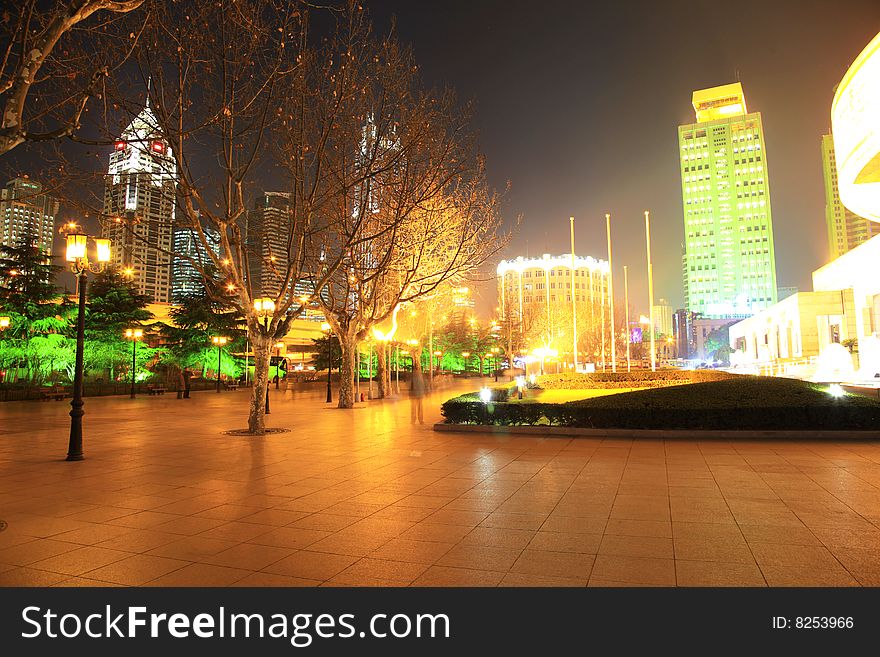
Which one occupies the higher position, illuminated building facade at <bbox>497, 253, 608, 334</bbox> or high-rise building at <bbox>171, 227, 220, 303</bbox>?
illuminated building facade at <bbox>497, 253, 608, 334</bbox>

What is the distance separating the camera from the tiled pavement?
15.7 feet

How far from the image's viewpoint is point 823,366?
139 feet

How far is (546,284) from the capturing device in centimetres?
7188

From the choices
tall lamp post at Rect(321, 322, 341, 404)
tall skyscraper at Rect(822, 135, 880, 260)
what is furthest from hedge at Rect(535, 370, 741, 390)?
tall skyscraper at Rect(822, 135, 880, 260)

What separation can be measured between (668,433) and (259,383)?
10.5 metres

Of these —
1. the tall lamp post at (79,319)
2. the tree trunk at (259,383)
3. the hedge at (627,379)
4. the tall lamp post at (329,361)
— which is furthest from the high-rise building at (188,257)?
the hedge at (627,379)

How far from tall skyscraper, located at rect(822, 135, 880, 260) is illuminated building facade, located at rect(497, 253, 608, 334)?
124 metres

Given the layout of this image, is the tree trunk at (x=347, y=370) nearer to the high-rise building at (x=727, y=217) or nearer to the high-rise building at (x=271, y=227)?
the high-rise building at (x=271, y=227)

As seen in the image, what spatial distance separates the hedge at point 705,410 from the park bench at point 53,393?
986 inches

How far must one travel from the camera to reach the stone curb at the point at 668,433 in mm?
12148

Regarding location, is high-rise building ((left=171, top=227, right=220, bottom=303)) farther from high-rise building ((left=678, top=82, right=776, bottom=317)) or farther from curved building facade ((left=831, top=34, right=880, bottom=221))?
high-rise building ((left=678, top=82, right=776, bottom=317))

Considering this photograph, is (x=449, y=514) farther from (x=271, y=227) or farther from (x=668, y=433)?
(x=271, y=227)

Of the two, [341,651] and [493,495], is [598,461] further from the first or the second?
[341,651]

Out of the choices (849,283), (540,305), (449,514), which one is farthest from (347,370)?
(849,283)
